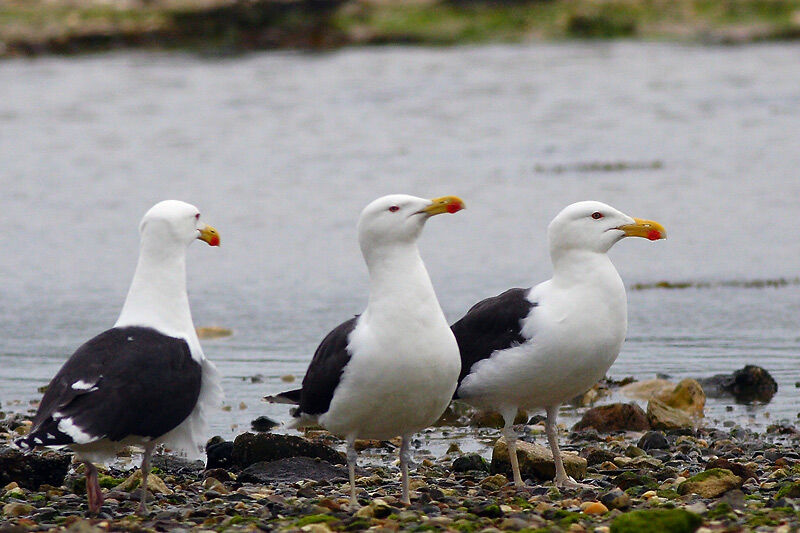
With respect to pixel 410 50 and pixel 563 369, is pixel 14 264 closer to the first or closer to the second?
pixel 563 369

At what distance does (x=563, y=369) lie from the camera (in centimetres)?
778

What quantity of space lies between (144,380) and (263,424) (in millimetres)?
2828

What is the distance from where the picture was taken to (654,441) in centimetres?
868

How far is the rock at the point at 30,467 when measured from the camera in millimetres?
7613

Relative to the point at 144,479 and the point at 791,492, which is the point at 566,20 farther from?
the point at 144,479

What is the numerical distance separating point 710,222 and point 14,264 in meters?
8.47

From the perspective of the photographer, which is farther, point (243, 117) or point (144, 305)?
point (243, 117)

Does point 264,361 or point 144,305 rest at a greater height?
point 144,305

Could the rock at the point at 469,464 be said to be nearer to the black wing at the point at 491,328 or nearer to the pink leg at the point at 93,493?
the black wing at the point at 491,328

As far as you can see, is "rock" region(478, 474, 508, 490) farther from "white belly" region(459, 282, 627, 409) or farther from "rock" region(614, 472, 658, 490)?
"rock" region(614, 472, 658, 490)

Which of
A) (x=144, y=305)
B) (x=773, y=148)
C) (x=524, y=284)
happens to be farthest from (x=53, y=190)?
(x=144, y=305)

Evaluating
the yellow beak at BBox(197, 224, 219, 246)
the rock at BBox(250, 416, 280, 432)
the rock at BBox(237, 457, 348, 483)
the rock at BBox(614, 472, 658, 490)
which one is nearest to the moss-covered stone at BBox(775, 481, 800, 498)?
the rock at BBox(614, 472, 658, 490)

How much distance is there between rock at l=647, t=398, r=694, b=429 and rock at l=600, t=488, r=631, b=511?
2.22 metres

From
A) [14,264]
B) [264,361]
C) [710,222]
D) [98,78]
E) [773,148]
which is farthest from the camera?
[98,78]
